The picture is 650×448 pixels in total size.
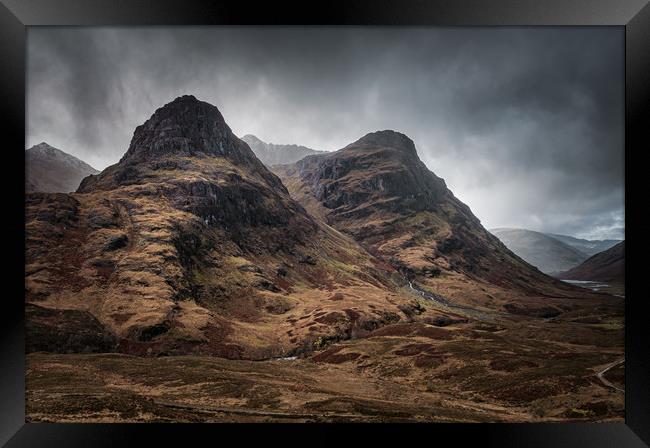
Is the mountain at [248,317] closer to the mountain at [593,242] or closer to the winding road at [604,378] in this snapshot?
the winding road at [604,378]

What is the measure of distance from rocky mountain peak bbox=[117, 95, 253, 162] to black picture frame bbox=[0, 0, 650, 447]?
132 meters

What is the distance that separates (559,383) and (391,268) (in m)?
128

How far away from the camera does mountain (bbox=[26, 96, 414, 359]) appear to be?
212 feet

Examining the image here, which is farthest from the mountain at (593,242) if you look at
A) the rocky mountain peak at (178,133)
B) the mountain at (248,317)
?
the rocky mountain peak at (178,133)

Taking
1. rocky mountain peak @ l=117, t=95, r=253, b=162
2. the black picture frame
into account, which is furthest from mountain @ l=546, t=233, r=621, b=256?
rocky mountain peak @ l=117, t=95, r=253, b=162

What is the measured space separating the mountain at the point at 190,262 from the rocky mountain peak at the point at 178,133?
1.51ft

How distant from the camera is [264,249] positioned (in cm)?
12644

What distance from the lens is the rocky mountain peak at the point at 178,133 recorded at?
13875cm

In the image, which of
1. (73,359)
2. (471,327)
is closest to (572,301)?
(471,327)

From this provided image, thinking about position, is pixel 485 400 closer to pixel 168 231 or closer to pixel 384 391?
pixel 384 391

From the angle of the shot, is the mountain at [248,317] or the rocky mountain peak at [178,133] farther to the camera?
the rocky mountain peak at [178,133]
